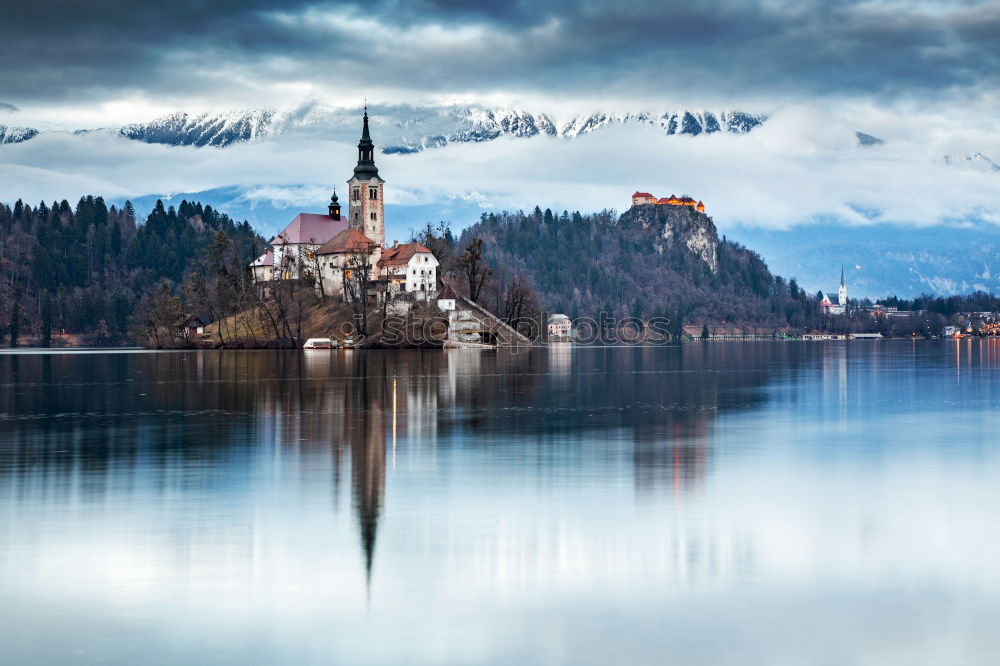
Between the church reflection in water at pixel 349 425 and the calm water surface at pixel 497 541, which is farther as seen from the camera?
the church reflection in water at pixel 349 425

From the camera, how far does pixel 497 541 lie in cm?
2412

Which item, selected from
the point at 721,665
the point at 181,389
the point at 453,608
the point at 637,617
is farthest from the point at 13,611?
the point at 181,389

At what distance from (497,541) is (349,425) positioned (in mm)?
26008

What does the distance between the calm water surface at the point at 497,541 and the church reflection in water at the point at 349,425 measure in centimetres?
25

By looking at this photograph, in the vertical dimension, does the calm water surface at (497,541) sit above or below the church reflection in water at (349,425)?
below

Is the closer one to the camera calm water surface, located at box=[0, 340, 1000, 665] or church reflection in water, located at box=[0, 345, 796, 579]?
calm water surface, located at box=[0, 340, 1000, 665]

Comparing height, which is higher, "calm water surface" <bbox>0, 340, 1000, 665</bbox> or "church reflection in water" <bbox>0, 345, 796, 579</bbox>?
"church reflection in water" <bbox>0, 345, 796, 579</bbox>

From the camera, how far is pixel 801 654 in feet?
54.7

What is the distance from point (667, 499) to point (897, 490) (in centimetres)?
698

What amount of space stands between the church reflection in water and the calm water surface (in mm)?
250

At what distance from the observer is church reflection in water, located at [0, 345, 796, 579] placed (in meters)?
34.4

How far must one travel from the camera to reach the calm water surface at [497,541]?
1738 centimetres

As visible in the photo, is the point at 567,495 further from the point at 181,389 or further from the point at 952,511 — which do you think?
the point at 181,389

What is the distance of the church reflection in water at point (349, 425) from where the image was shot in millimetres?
34438
